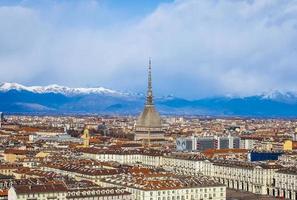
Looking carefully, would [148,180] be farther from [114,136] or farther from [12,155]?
[114,136]

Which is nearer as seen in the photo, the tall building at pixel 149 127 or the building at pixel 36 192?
the building at pixel 36 192

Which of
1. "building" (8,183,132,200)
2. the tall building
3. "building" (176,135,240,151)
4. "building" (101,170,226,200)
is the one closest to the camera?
"building" (8,183,132,200)

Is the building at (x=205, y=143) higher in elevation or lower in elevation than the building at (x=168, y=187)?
higher

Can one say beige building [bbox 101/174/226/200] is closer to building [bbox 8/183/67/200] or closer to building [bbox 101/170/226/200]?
building [bbox 101/170/226/200]

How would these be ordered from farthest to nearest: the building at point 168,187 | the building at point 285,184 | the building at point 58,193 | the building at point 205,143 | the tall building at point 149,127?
the tall building at point 149,127 → the building at point 205,143 → the building at point 285,184 → the building at point 168,187 → the building at point 58,193

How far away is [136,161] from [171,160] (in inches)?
300

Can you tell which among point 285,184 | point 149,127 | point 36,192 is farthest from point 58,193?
point 149,127

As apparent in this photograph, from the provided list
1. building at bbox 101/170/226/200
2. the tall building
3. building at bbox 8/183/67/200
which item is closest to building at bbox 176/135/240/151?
the tall building

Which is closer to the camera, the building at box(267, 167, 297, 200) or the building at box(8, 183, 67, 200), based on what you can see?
the building at box(8, 183, 67, 200)

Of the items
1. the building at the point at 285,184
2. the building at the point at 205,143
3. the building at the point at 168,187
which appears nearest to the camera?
the building at the point at 168,187

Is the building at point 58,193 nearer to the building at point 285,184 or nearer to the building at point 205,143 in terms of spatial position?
the building at point 285,184

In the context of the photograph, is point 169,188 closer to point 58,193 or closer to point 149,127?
point 58,193

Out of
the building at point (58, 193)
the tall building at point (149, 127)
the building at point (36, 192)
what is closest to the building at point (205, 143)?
the tall building at point (149, 127)

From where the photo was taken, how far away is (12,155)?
347ft
